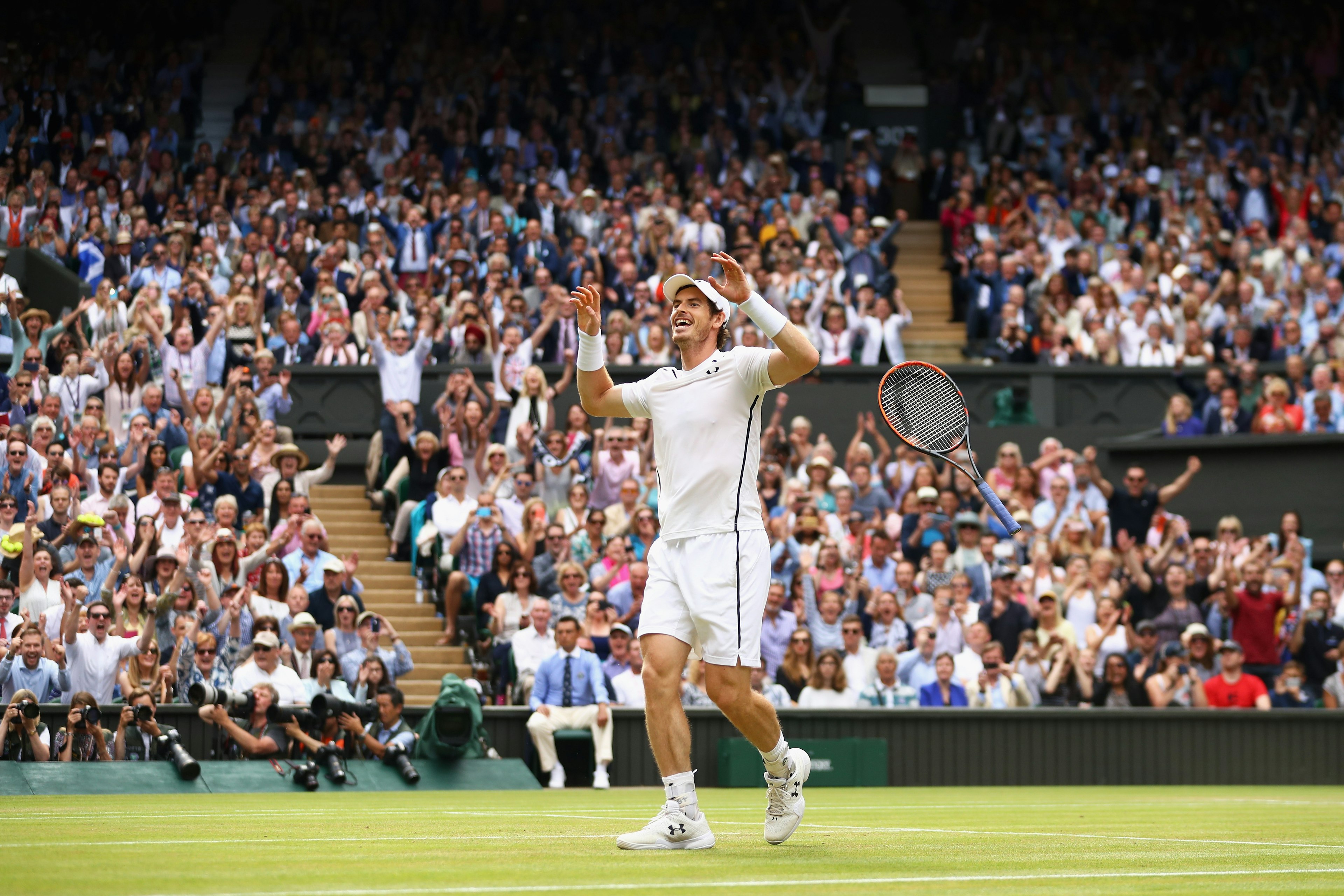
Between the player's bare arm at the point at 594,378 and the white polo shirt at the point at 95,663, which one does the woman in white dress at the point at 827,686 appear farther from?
the player's bare arm at the point at 594,378

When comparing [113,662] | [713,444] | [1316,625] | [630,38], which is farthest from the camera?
[630,38]

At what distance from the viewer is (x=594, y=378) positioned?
23.8 feet

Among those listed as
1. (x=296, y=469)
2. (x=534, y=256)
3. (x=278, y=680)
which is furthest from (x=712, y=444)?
(x=534, y=256)

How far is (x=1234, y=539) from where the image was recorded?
58.5ft

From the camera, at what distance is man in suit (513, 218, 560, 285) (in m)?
21.1

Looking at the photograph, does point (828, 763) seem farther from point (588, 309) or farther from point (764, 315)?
point (764, 315)

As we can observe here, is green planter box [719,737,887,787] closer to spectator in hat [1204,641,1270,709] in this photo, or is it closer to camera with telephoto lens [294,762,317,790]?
spectator in hat [1204,641,1270,709]

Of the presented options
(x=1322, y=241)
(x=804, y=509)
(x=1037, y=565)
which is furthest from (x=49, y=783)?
(x=1322, y=241)

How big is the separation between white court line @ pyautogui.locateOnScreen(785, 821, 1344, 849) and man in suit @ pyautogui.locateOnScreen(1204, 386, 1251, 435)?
1228cm

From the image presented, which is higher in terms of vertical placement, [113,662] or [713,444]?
[713,444]

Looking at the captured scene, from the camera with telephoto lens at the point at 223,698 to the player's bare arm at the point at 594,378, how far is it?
6360 mm

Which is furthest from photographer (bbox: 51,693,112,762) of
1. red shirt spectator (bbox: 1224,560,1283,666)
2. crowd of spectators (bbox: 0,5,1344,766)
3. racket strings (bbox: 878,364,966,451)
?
red shirt spectator (bbox: 1224,560,1283,666)

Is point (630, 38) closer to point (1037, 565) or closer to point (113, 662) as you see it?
point (1037, 565)

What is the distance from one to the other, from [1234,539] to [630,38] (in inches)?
555
